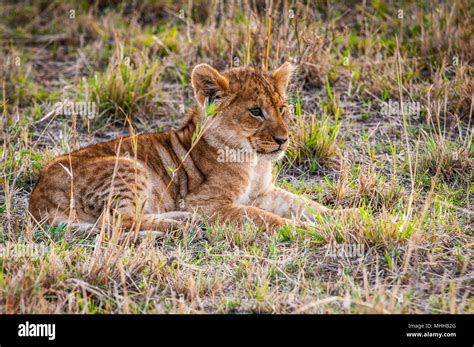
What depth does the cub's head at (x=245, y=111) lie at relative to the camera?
5.70m

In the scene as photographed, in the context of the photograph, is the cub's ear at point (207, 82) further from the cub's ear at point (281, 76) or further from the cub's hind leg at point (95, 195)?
the cub's hind leg at point (95, 195)

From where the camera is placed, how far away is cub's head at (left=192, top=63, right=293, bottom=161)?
5703mm

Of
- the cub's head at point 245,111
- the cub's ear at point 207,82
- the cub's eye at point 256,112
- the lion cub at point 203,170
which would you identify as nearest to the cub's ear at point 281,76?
the lion cub at point 203,170

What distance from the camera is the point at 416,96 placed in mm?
7461

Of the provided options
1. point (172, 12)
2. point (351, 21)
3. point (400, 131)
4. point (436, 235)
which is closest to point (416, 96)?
point (400, 131)

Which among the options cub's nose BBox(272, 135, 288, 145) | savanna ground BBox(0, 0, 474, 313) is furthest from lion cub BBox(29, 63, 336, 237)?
savanna ground BBox(0, 0, 474, 313)

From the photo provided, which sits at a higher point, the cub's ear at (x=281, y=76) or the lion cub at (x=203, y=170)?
the cub's ear at (x=281, y=76)

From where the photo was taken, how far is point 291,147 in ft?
21.7

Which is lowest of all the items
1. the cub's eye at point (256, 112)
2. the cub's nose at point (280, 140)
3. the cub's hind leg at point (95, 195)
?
the cub's hind leg at point (95, 195)

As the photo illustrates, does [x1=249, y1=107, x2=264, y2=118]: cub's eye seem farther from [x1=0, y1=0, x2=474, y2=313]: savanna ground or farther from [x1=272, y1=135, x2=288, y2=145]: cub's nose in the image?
[x1=0, y1=0, x2=474, y2=313]: savanna ground

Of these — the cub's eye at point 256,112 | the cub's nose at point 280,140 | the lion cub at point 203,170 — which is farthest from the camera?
the cub's eye at point 256,112

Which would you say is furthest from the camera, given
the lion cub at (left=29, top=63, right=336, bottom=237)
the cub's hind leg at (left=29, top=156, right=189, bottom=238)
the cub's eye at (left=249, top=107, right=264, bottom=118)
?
the cub's eye at (left=249, top=107, right=264, bottom=118)

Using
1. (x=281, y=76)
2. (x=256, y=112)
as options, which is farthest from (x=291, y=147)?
(x=256, y=112)

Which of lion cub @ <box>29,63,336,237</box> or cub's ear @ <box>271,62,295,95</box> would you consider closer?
lion cub @ <box>29,63,336,237</box>
